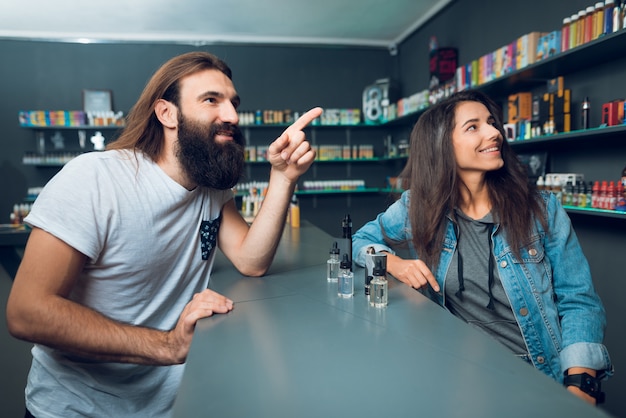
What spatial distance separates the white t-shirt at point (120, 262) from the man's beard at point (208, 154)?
8cm

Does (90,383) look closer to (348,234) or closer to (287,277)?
(287,277)

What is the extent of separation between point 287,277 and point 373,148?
567 centimetres

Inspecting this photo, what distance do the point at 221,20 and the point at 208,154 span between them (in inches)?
197

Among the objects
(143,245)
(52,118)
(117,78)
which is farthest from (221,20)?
(143,245)

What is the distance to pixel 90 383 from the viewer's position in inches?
51.6

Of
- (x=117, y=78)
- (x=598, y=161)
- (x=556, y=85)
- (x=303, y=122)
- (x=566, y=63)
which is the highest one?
(x=117, y=78)

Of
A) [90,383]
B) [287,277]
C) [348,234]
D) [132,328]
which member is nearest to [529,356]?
[348,234]

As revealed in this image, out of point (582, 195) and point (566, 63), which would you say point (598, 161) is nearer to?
point (582, 195)

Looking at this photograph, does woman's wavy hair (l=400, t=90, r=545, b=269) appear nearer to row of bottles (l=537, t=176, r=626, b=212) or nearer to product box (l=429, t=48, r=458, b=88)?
row of bottles (l=537, t=176, r=626, b=212)

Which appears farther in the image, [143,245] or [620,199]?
[620,199]

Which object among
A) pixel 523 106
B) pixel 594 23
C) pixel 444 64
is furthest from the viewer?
pixel 444 64

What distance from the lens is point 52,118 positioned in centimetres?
612

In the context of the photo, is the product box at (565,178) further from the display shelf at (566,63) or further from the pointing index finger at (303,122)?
the pointing index finger at (303,122)

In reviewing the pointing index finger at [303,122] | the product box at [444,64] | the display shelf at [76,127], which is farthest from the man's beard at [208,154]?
the display shelf at [76,127]
